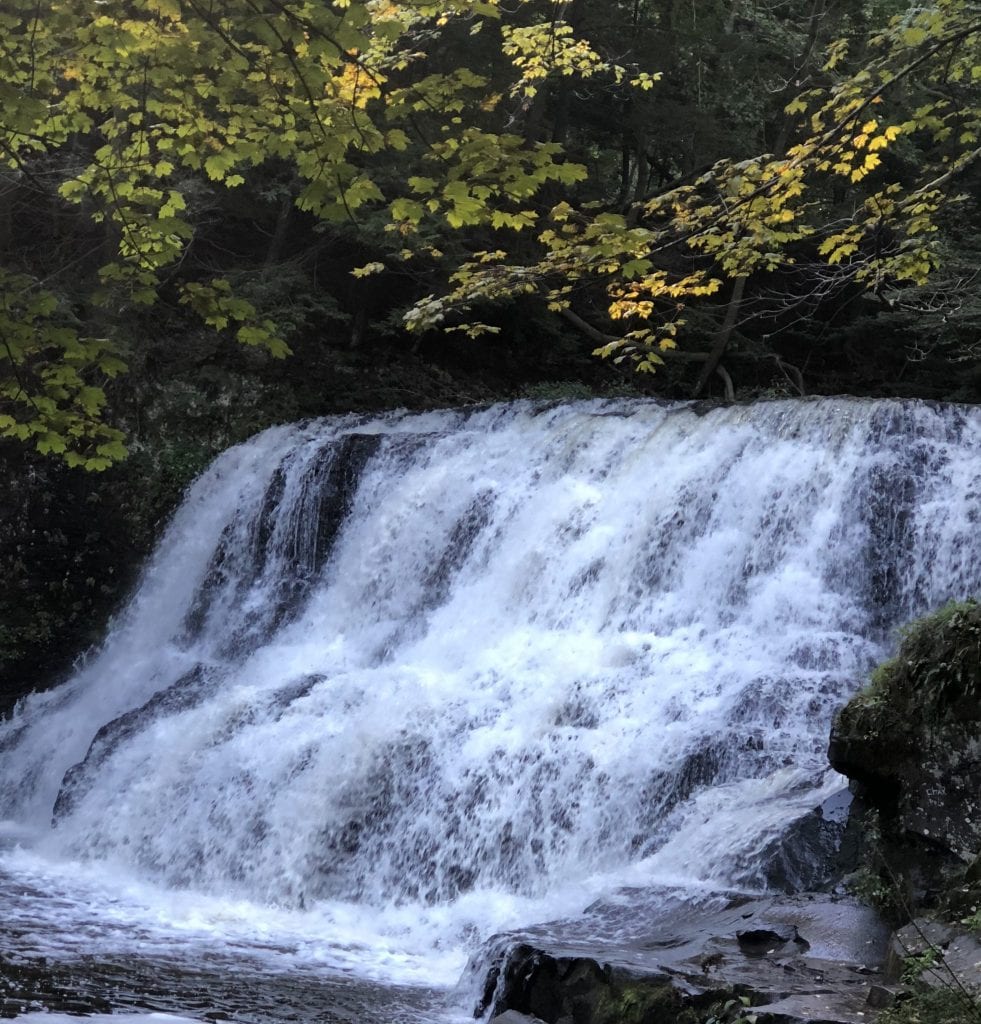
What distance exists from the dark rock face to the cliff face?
0.41 m

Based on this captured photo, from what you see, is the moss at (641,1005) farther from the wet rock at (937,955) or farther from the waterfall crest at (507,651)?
the waterfall crest at (507,651)

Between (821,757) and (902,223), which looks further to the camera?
(821,757)

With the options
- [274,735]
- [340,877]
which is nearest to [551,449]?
[274,735]

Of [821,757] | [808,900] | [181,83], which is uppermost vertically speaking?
[181,83]

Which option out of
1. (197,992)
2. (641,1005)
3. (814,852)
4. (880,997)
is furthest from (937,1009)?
(197,992)

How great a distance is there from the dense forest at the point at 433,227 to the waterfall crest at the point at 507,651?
1.54 metres

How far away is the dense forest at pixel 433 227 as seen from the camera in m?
4.65

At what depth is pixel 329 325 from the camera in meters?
18.2

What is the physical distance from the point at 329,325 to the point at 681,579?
33.2 ft

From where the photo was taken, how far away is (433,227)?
50.6 ft

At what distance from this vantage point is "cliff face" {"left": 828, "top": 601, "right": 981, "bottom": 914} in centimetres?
531

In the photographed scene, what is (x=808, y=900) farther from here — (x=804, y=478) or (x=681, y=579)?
(x=804, y=478)

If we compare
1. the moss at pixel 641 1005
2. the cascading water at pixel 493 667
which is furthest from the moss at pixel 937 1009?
the cascading water at pixel 493 667

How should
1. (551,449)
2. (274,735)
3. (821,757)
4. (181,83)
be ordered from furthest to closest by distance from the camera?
(551,449) → (274,735) → (821,757) → (181,83)
